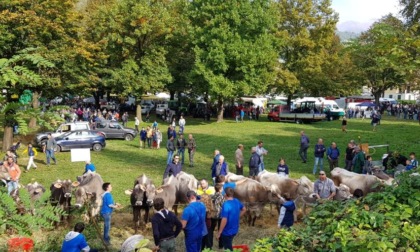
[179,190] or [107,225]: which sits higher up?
[179,190]

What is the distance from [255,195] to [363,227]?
25.8 ft

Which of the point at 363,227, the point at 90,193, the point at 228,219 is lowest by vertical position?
the point at 90,193

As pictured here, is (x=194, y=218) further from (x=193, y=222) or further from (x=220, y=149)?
(x=220, y=149)

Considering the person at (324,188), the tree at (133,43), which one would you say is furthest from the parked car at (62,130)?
the person at (324,188)

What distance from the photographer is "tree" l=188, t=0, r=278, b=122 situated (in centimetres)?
3941

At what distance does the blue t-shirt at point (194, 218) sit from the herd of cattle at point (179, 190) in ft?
11.9

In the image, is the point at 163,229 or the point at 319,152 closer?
the point at 163,229

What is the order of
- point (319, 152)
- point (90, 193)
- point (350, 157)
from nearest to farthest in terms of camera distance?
point (90, 193) → point (350, 157) → point (319, 152)

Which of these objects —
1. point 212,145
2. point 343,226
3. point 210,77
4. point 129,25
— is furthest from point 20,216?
point 129,25

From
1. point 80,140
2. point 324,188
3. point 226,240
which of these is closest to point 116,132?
point 80,140

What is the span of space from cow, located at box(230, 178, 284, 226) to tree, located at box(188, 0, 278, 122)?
85.3 ft

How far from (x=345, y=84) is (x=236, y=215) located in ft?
155

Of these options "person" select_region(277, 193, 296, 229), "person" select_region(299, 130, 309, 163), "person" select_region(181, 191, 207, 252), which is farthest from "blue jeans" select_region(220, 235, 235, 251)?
"person" select_region(299, 130, 309, 163)

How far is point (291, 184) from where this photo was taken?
Result: 1405cm
